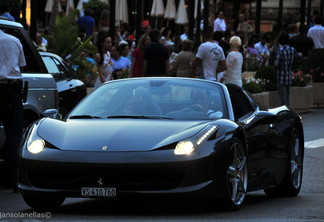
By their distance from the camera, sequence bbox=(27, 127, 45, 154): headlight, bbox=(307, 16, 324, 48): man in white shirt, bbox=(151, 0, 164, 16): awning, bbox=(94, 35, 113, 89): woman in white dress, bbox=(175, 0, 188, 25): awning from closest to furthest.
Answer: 1. bbox=(27, 127, 45, 154): headlight
2. bbox=(94, 35, 113, 89): woman in white dress
3. bbox=(307, 16, 324, 48): man in white shirt
4. bbox=(151, 0, 164, 16): awning
5. bbox=(175, 0, 188, 25): awning

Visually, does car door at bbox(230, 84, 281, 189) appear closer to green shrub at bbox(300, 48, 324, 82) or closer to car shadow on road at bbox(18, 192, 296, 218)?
car shadow on road at bbox(18, 192, 296, 218)

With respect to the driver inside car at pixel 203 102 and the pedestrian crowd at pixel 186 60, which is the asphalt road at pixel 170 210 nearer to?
the driver inside car at pixel 203 102

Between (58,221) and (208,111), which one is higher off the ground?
(208,111)

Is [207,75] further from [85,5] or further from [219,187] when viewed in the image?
[85,5]

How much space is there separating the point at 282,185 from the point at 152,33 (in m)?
9.01

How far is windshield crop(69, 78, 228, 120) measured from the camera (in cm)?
974

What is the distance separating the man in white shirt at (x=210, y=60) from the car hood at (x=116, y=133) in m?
9.76

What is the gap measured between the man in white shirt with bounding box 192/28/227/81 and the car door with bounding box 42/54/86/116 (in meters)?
3.00

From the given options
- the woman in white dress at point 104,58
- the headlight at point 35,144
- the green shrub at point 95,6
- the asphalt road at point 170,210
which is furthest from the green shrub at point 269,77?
the headlight at point 35,144

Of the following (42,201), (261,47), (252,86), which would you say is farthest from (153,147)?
(261,47)

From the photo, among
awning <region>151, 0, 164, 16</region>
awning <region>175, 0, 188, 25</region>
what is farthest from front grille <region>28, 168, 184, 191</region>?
awning <region>175, 0, 188, 25</region>

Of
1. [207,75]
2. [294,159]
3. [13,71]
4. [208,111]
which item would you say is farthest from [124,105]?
[207,75]

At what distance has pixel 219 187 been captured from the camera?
8.88 metres

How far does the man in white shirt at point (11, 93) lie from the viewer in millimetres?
10672
